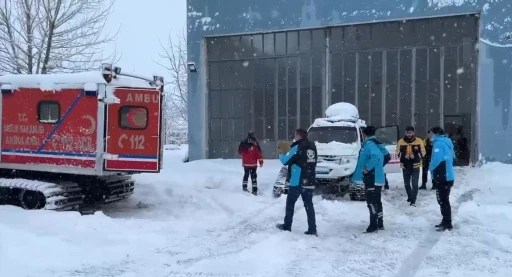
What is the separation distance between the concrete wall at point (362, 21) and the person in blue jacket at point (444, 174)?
1143 cm

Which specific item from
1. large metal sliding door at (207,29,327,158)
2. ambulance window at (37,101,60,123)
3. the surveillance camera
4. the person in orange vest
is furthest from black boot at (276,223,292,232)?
the surveillance camera

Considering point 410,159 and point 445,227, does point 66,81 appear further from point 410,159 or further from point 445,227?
point 445,227

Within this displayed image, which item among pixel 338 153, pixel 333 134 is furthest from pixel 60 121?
pixel 333 134

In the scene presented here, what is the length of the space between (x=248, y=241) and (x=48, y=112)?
5.61 m

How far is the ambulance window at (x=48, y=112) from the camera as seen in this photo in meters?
10.7

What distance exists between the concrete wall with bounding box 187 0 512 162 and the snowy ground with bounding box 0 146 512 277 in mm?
7484

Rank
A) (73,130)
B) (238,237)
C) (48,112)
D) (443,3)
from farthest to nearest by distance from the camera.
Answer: (443,3) → (48,112) → (73,130) → (238,237)

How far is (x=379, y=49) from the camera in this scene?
68.7 feet

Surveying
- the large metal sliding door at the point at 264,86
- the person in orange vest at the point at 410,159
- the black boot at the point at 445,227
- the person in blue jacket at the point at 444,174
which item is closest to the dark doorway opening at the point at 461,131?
the large metal sliding door at the point at 264,86

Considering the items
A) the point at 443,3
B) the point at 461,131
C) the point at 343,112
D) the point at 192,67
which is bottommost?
the point at 461,131

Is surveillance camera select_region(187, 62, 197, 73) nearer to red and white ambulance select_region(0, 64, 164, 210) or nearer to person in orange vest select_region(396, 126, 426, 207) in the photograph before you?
red and white ambulance select_region(0, 64, 164, 210)

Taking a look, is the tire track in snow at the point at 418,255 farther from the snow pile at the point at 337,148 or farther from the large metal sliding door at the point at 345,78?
the large metal sliding door at the point at 345,78

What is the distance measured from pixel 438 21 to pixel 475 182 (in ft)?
24.9

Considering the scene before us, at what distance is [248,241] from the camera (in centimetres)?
803
